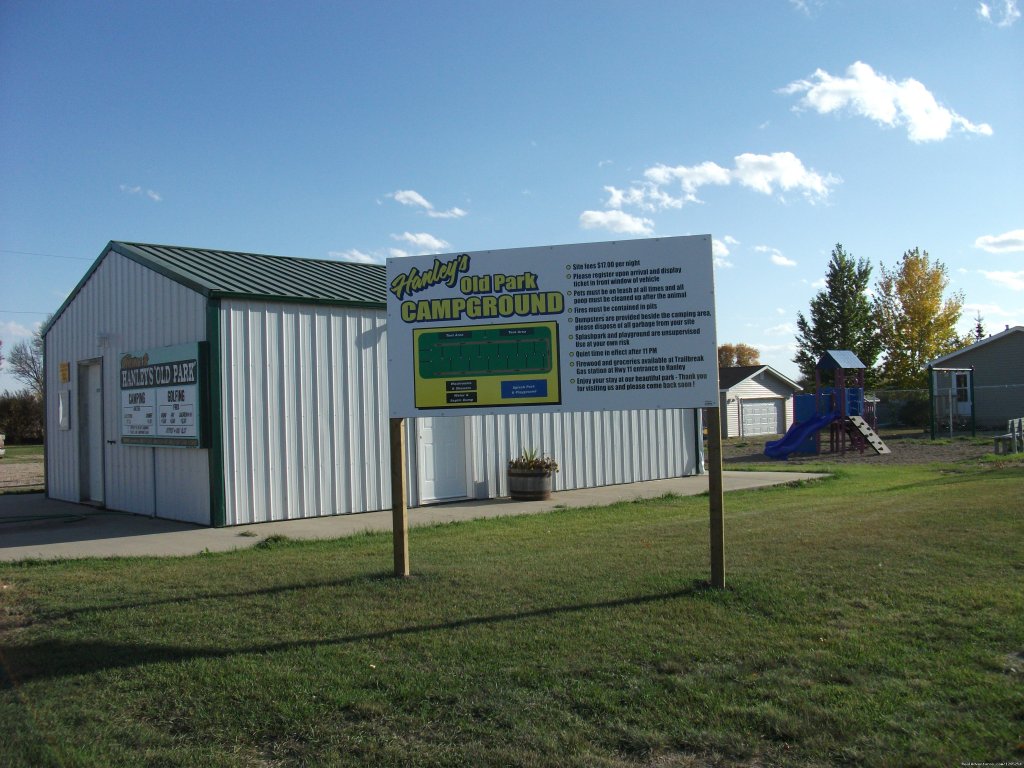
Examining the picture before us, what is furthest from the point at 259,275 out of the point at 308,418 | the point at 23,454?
the point at 23,454

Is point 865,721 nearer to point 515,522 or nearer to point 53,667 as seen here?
point 53,667

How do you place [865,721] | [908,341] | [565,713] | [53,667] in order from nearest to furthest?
[865,721] → [565,713] → [53,667] → [908,341]

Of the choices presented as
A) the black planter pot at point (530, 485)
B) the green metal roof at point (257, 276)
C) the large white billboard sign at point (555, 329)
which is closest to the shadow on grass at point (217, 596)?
the large white billboard sign at point (555, 329)

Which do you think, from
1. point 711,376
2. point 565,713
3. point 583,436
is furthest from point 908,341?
point 565,713

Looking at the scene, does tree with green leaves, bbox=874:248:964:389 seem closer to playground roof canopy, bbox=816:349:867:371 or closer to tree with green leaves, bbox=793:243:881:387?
tree with green leaves, bbox=793:243:881:387

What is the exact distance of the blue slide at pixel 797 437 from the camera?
95.8ft

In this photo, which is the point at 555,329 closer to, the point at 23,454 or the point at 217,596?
the point at 217,596

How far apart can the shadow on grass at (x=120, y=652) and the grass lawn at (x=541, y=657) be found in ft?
0.08

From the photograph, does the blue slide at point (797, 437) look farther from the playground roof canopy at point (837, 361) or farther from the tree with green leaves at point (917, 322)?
the tree with green leaves at point (917, 322)

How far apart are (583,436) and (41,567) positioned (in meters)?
11.2

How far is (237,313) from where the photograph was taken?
13.2 metres

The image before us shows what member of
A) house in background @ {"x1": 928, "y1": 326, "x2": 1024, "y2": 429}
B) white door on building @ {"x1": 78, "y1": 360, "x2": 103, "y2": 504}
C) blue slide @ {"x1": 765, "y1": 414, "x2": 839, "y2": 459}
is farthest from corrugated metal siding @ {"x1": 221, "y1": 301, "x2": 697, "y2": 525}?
house in background @ {"x1": 928, "y1": 326, "x2": 1024, "y2": 429}

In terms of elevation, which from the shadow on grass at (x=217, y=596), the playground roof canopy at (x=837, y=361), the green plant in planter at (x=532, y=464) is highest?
the playground roof canopy at (x=837, y=361)

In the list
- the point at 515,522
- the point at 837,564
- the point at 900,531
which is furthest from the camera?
the point at 515,522
